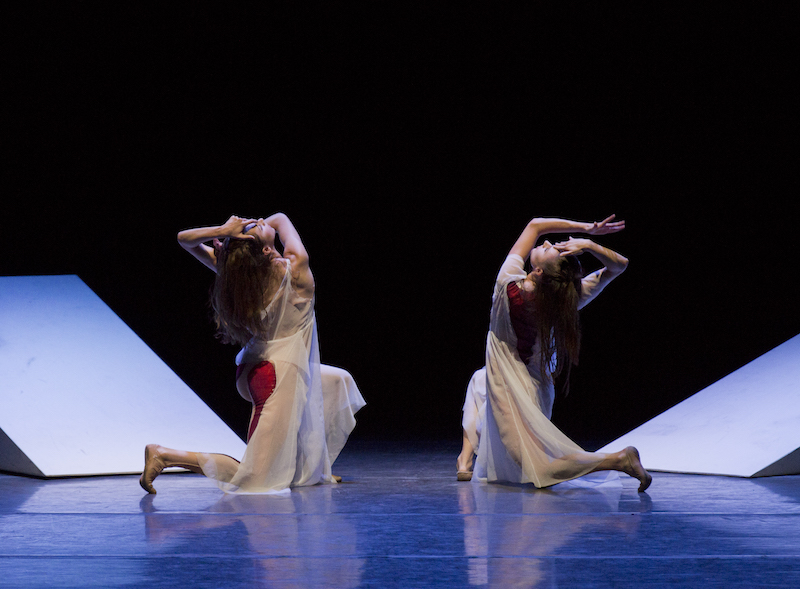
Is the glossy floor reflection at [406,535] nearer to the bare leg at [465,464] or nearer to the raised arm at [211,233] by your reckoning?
the bare leg at [465,464]

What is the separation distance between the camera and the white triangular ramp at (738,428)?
119 inches

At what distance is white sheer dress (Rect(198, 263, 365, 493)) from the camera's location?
9.18 feet

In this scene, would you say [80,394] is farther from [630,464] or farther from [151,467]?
[630,464]

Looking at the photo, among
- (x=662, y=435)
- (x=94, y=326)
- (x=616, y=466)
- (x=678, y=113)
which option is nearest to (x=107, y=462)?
(x=94, y=326)

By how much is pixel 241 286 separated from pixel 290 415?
48cm

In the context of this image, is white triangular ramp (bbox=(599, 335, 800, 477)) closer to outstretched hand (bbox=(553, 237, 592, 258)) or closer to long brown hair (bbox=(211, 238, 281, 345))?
outstretched hand (bbox=(553, 237, 592, 258))

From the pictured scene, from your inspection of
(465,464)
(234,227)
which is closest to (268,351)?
(234,227)

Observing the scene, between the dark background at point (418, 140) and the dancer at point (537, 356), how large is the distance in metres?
1.77

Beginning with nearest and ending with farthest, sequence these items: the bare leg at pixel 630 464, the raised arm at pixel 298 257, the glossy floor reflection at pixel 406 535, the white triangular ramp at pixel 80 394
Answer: the glossy floor reflection at pixel 406 535 → the bare leg at pixel 630 464 → the raised arm at pixel 298 257 → the white triangular ramp at pixel 80 394

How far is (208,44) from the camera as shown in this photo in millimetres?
4934

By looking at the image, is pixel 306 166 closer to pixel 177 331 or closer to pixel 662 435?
pixel 177 331

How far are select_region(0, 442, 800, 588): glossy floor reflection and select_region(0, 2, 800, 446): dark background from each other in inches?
82.1

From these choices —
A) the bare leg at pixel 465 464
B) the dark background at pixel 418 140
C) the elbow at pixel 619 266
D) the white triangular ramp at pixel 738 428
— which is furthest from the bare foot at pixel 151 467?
the dark background at pixel 418 140

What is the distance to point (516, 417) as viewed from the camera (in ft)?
9.60
